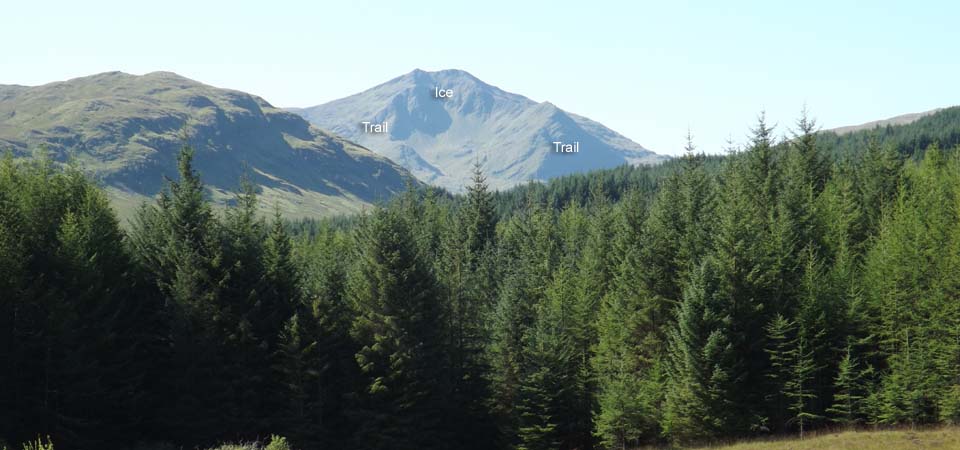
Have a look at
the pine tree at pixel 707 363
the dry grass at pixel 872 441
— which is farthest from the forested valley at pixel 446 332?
the dry grass at pixel 872 441

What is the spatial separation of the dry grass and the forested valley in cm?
190

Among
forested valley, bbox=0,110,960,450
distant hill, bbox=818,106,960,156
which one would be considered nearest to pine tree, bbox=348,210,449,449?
forested valley, bbox=0,110,960,450

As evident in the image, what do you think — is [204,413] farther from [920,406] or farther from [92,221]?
[920,406]

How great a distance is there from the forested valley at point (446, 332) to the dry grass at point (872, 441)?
6.24ft

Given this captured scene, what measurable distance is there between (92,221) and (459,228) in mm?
49728

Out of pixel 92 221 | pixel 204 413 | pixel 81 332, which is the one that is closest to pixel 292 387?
pixel 204 413

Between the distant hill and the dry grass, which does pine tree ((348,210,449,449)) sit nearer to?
the dry grass

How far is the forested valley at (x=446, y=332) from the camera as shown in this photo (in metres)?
Answer: 37.3

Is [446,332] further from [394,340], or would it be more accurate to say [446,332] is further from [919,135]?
[919,135]

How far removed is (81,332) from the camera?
119 ft

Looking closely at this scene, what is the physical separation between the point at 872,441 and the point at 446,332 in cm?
2890

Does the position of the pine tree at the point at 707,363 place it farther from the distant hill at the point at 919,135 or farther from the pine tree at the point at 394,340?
the distant hill at the point at 919,135

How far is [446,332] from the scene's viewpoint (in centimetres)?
5169

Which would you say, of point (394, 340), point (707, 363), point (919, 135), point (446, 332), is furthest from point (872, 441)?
point (919, 135)
